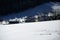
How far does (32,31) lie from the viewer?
464 millimetres

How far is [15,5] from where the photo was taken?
483 mm

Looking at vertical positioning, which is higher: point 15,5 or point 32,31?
point 15,5

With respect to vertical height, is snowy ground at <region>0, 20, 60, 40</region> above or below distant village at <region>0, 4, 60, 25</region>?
below

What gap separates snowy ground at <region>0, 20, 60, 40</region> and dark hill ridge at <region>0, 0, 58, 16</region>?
0.20 feet

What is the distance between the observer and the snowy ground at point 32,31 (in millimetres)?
460

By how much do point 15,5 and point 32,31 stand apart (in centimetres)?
13

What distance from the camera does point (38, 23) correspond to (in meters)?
0.47

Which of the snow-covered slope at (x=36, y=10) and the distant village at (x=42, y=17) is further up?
the snow-covered slope at (x=36, y=10)

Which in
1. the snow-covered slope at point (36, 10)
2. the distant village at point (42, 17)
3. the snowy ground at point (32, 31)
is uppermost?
the snow-covered slope at point (36, 10)

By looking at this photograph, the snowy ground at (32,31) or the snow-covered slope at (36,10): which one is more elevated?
the snow-covered slope at (36,10)

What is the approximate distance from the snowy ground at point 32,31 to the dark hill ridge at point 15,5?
0.06 meters

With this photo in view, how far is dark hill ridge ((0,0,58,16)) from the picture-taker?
0.48 metres

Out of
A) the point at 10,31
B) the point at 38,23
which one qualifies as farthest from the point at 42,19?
the point at 10,31

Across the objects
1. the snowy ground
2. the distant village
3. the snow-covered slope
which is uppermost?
the snow-covered slope
